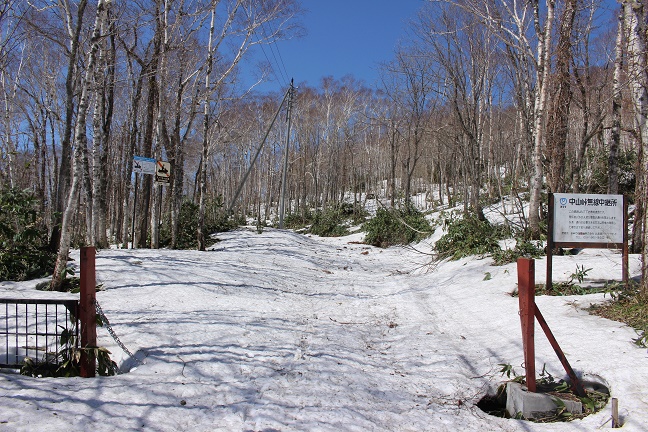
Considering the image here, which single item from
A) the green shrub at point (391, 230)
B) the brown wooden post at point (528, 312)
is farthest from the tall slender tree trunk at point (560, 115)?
the green shrub at point (391, 230)

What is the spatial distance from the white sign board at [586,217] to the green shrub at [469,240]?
133 inches

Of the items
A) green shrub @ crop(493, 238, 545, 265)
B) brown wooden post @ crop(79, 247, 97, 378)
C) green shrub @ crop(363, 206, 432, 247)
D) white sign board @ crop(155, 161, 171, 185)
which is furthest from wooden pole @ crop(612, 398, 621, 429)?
green shrub @ crop(363, 206, 432, 247)

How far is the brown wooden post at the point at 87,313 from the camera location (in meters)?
3.94

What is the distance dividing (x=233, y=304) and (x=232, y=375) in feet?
9.61

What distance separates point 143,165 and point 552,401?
1089 cm

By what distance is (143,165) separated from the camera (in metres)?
11.5

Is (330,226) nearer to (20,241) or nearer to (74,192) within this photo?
(20,241)

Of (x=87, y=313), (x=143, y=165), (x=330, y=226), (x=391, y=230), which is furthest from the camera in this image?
(x=330, y=226)

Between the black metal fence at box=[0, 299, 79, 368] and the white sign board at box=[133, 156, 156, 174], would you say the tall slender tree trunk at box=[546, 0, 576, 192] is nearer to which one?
the black metal fence at box=[0, 299, 79, 368]

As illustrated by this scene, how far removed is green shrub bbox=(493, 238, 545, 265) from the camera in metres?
8.81

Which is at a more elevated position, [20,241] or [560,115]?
[560,115]

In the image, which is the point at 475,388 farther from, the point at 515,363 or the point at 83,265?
the point at 83,265

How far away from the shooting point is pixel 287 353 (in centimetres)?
477

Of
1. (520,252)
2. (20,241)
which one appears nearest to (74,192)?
(20,241)
